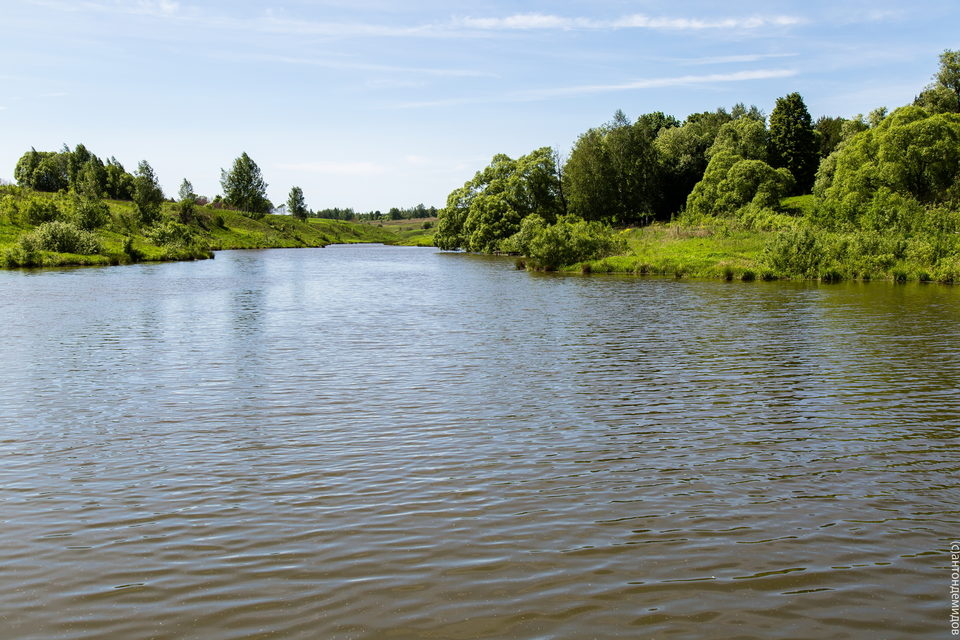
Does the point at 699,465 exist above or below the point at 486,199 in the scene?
below

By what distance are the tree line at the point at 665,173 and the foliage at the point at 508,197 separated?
180 mm

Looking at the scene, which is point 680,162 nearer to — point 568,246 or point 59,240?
point 568,246

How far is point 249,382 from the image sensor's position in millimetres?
18406

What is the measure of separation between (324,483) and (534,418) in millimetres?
5476

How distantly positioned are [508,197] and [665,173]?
26210mm

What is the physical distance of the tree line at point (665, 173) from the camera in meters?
91.1

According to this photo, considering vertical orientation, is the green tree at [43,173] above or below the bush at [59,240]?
above

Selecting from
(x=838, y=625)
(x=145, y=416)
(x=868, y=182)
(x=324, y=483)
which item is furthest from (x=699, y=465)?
(x=868, y=182)

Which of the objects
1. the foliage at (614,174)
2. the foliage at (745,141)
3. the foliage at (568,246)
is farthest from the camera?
the foliage at (614,174)

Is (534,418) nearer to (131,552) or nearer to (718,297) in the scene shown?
(131,552)

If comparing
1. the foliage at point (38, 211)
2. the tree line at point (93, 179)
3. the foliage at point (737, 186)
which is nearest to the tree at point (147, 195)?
the tree line at point (93, 179)

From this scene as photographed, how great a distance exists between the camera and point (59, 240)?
7850 cm

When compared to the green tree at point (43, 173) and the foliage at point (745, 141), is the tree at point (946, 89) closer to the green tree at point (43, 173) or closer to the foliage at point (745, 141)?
the foliage at point (745, 141)

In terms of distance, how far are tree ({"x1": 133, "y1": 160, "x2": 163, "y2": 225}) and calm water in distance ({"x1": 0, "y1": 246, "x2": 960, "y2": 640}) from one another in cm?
10430
